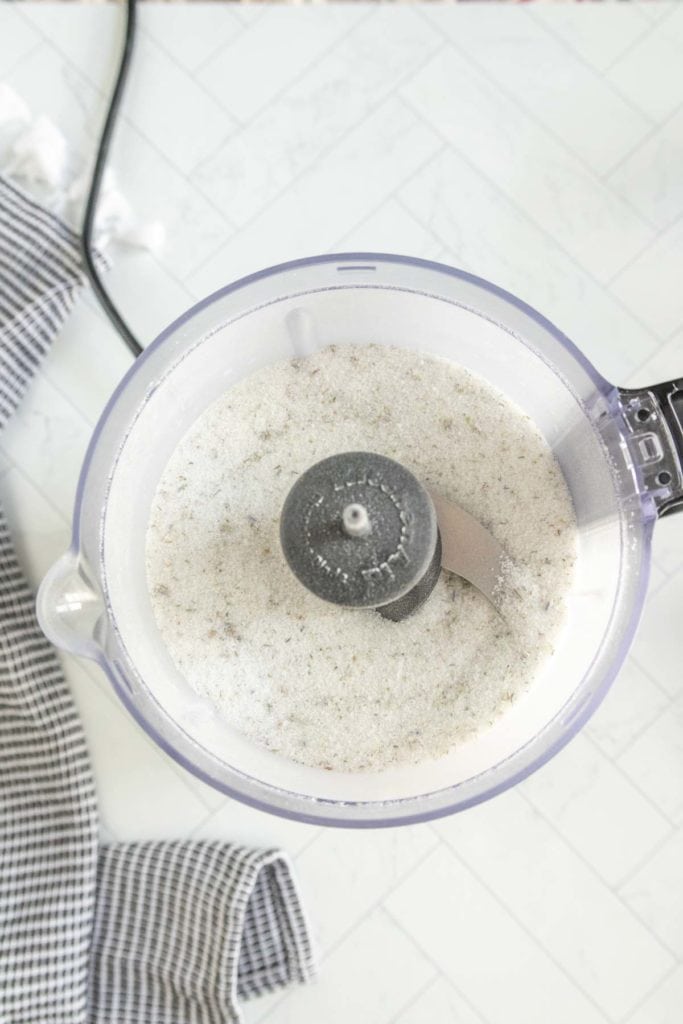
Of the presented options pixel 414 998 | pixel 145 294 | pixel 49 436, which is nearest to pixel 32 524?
pixel 49 436

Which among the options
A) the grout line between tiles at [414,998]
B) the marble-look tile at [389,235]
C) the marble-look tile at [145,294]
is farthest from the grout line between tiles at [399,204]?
the grout line between tiles at [414,998]

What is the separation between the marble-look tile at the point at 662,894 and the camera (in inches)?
24.0

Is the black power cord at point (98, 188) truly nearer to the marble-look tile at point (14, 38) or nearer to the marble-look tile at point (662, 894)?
the marble-look tile at point (14, 38)

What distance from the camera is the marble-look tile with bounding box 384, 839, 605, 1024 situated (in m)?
0.61

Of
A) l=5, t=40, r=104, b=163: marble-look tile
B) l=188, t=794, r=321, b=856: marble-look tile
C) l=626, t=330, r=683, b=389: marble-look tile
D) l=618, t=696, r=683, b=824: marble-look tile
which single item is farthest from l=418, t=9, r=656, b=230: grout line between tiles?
l=188, t=794, r=321, b=856: marble-look tile

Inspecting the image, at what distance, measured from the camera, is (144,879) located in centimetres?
62

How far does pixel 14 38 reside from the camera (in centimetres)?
65

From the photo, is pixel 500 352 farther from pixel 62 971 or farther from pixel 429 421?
pixel 62 971

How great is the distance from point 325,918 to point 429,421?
13.5 inches

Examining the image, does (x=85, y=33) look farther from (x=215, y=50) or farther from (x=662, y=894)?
(x=662, y=894)

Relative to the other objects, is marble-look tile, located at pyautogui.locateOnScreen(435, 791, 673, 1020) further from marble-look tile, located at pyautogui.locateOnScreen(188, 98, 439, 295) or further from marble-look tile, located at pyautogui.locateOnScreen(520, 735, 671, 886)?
marble-look tile, located at pyautogui.locateOnScreen(188, 98, 439, 295)

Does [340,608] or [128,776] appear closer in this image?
[340,608]

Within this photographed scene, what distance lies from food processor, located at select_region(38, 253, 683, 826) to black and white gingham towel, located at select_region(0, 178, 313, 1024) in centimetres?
20

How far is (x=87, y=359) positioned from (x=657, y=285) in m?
0.35
